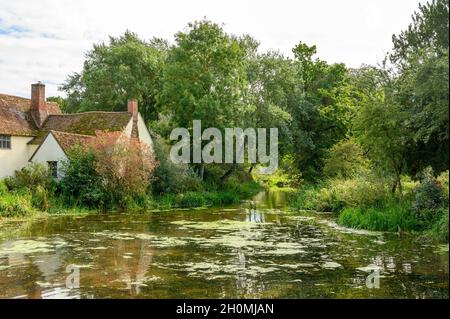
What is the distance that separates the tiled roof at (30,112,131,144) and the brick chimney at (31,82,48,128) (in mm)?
450

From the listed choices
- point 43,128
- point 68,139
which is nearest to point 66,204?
point 68,139

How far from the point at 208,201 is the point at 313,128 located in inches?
670

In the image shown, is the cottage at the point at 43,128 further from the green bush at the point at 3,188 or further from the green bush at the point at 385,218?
the green bush at the point at 385,218

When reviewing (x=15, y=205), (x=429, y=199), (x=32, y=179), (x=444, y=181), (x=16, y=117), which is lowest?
(x=15, y=205)

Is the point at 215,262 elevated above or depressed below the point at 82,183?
below

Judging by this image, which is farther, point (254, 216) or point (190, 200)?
point (190, 200)

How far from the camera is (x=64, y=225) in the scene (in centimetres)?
2147

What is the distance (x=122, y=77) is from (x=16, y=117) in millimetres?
12492

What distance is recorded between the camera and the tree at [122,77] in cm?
4547

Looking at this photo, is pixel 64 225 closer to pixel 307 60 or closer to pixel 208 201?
pixel 208 201

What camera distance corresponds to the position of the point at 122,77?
44.7 metres

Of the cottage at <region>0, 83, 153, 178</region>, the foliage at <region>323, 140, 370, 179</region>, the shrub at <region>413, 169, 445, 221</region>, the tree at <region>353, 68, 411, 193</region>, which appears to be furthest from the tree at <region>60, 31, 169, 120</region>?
the shrub at <region>413, 169, 445, 221</region>

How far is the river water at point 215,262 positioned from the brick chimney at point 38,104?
15839 mm

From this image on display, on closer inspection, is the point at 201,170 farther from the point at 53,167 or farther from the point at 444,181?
the point at 444,181
